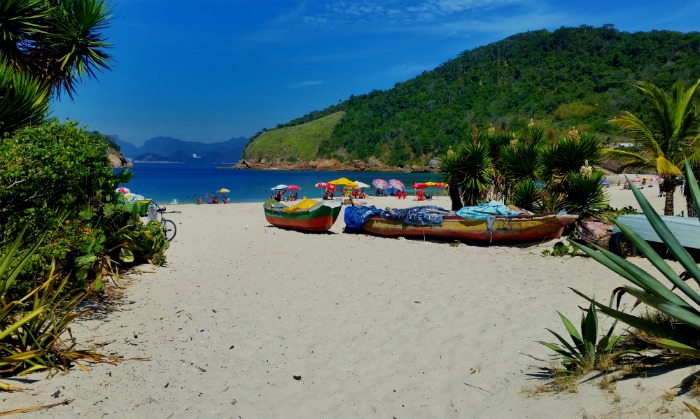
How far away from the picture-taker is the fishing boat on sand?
11312 millimetres

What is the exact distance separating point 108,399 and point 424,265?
6.81 m

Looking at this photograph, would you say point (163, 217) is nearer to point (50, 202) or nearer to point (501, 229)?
point (50, 202)

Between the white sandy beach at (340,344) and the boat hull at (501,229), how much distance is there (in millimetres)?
1943

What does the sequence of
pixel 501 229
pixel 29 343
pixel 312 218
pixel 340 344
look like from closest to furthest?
pixel 29 343 → pixel 340 344 → pixel 501 229 → pixel 312 218

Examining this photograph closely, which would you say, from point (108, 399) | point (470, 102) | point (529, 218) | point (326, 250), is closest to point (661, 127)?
point (529, 218)

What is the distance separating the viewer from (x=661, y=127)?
11078mm

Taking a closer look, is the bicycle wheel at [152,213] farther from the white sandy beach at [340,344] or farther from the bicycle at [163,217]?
the white sandy beach at [340,344]

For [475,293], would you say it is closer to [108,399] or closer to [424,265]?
[424,265]

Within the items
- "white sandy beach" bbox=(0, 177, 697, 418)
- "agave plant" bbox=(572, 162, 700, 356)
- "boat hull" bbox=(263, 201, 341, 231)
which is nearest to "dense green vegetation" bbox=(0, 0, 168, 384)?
"white sandy beach" bbox=(0, 177, 697, 418)

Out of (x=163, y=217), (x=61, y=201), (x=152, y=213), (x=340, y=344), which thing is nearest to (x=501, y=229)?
(x=340, y=344)

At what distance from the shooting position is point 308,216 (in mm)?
14602

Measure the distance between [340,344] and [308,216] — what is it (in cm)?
969

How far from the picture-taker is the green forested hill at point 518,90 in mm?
87688

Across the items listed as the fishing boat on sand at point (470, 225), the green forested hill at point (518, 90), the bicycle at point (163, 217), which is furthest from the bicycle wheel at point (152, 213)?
the green forested hill at point (518, 90)
